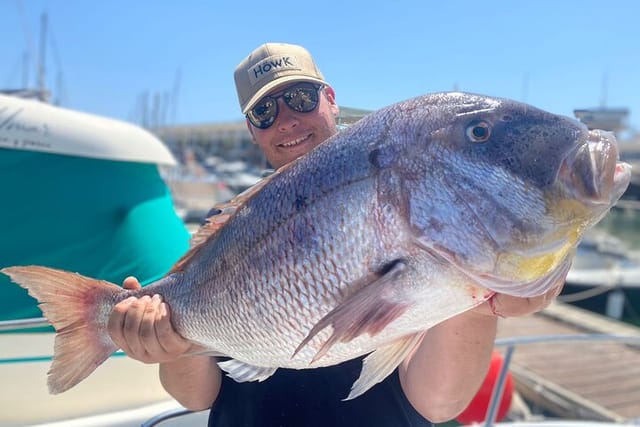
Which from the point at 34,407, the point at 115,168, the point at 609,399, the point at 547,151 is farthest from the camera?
the point at 609,399

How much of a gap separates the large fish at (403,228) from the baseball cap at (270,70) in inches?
23.8

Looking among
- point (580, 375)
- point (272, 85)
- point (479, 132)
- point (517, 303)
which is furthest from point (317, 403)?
point (580, 375)

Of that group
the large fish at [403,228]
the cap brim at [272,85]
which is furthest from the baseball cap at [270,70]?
the large fish at [403,228]

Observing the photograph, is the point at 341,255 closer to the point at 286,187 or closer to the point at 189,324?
the point at 286,187

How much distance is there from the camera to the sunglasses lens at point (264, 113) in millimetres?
2006

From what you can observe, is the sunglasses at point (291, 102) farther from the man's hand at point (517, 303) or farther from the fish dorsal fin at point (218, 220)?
the man's hand at point (517, 303)

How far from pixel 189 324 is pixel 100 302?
1.27ft

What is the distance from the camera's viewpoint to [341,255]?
1304 millimetres

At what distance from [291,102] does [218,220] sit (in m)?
0.58

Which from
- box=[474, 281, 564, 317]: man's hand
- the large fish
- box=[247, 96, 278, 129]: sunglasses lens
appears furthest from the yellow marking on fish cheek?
box=[247, 96, 278, 129]: sunglasses lens

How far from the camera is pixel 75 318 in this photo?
179 cm

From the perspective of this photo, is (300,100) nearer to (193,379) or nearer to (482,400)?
(193,379)

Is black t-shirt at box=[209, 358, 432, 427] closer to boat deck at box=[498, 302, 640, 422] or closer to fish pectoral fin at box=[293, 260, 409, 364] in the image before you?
fish pectoral fin at box=[293, 260, 409, 364]

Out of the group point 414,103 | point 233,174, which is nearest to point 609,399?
point 414,103
